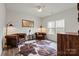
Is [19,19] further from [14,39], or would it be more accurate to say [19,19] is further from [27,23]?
[14,39]

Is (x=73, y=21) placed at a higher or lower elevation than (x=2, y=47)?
higher

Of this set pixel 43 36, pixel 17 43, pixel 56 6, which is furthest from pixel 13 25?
pixel 56 6

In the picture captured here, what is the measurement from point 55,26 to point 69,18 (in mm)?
251

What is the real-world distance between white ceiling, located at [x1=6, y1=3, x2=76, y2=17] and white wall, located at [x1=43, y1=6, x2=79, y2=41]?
71 millimetres

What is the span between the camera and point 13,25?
1683 millimetres

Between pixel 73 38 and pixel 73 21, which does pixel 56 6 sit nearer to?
pixel 73 21

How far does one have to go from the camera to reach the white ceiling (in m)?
1.56

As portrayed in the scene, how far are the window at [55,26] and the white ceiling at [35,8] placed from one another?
6.5 inches

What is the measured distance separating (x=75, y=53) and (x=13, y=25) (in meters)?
1.03

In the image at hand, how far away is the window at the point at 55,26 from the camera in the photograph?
1.65 meters

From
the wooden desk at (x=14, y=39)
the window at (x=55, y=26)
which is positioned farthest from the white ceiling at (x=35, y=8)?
the wooden desk at (x=14, y=39)

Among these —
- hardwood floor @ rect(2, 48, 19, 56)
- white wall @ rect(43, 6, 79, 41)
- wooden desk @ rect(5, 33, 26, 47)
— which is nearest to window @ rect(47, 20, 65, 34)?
white wall @ rect(43, 6, 79, 41)

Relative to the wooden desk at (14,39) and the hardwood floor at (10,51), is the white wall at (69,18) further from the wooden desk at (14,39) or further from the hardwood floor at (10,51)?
the hardwood floor at (10,51)

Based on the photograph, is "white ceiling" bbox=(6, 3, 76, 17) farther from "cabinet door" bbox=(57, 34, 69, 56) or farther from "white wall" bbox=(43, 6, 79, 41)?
"cabinet door" bbox=(57, 34, 69, 56)
